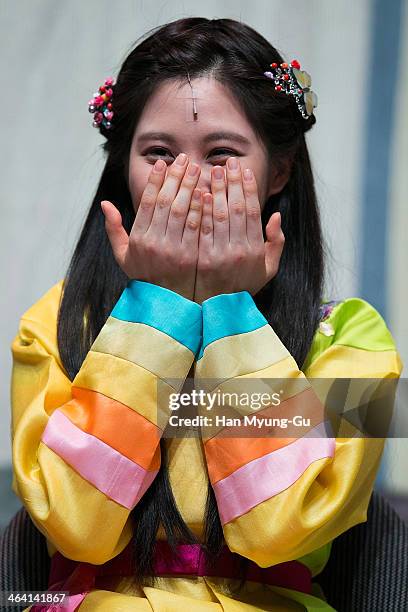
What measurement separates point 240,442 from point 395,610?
1.27ft

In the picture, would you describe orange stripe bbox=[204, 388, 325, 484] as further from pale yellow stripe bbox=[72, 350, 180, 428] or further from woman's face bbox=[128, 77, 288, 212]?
woman's face bbox=[128, 77, 288, 212]

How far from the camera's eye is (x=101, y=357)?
1.32 metres

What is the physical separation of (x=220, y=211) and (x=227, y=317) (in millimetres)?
165

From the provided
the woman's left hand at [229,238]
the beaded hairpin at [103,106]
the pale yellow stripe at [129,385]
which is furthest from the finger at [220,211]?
the beaded hairpin at [103,106]

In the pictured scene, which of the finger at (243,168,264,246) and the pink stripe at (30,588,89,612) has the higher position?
the finger at (243,168,264,246)

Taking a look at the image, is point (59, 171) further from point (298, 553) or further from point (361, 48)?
point (298, 553)

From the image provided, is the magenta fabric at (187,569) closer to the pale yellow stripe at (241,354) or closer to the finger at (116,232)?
the pale yellow stripe at (241,354)

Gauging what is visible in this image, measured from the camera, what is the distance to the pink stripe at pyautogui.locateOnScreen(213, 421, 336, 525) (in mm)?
1273

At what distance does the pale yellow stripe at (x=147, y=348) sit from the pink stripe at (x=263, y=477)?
171 mm

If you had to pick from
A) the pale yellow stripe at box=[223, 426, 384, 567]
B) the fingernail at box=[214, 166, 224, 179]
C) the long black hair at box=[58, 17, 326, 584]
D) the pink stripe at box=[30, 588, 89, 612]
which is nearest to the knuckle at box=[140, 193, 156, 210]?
the fingernail at box=[214, 166, 224, 179]

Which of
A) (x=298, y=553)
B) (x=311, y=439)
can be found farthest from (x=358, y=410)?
(x=298, y=553)

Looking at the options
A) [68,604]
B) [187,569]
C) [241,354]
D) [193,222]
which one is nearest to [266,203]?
[193,222]

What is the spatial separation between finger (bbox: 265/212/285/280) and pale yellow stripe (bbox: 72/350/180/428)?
0.27 metres

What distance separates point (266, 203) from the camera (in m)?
1.64
